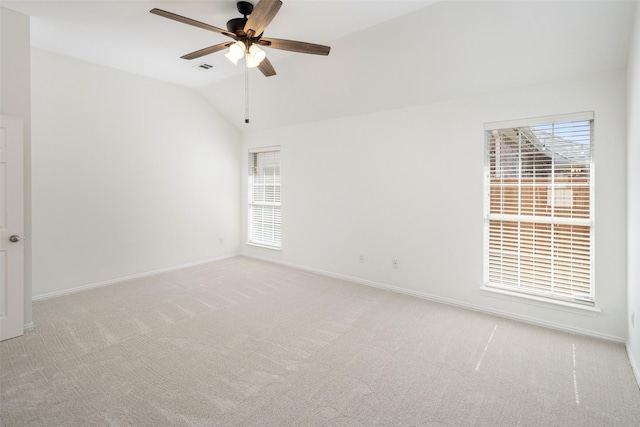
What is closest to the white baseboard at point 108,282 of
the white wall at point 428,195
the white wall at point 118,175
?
the white wall at point 118,175

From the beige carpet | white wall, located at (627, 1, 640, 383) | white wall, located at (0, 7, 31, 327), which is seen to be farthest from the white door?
white wall, located at (627, 1, 640, 383)

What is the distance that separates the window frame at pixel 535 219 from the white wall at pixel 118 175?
178 inches

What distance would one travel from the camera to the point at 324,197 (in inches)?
199

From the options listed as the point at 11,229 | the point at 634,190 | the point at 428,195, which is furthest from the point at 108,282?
the point at 634,190

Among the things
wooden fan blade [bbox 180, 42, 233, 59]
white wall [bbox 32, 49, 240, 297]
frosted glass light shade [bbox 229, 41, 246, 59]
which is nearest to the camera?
frosted glass light shade [bbox 229, 41, 246, 59]

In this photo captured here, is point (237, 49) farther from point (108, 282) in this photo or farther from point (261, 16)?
point (108, 282)

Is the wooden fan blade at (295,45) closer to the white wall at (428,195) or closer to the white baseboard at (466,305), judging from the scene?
the white wall at (428,195)

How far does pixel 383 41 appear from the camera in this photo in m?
3.35

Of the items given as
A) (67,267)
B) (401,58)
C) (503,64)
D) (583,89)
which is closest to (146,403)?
(67,267)

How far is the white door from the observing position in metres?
2.86

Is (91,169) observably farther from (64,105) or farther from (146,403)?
(146,403)

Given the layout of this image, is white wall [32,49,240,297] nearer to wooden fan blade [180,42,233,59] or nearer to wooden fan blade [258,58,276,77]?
wooden fan blade [180,42,233,59]

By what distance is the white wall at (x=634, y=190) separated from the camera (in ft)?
7.41

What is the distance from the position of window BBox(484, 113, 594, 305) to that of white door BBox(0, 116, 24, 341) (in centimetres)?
473
